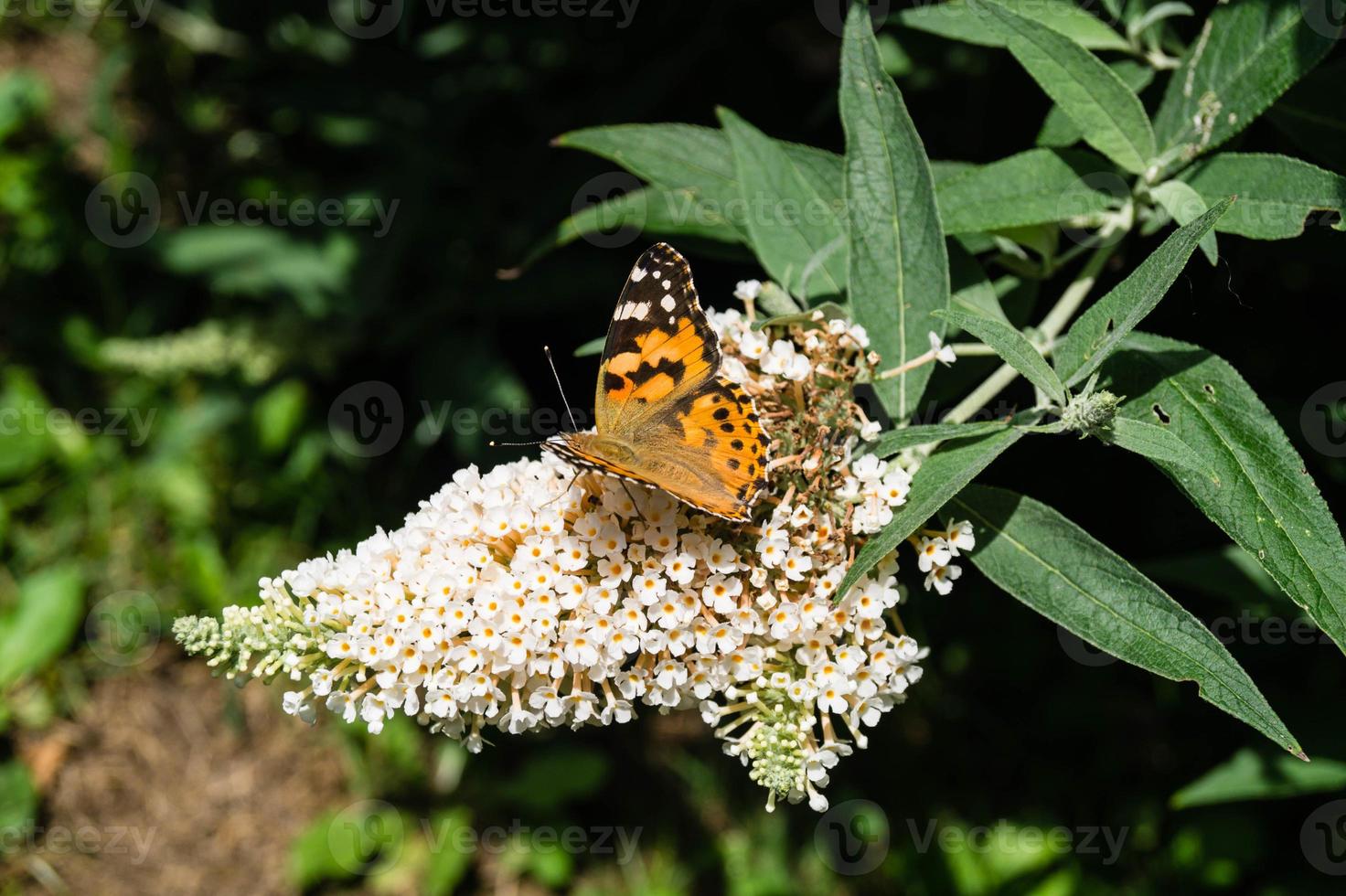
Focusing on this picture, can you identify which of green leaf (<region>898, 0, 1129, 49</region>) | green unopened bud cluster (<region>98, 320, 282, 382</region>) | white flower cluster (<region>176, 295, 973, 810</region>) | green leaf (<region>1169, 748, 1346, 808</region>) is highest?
green leaf (<region>898, 0, 1129, 49</region>)

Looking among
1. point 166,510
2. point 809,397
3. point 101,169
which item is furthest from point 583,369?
point 101,169

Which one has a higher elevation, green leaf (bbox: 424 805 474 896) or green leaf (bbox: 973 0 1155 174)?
green leaf (bbox: 973 0 1155 174)

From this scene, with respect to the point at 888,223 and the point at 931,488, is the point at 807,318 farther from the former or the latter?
the point at 931,488

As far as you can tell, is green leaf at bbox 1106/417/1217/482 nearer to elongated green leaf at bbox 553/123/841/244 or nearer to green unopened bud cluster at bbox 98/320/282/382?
elongated green leaf at bbox 553/123/841/244

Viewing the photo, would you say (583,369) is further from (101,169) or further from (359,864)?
(101,169)

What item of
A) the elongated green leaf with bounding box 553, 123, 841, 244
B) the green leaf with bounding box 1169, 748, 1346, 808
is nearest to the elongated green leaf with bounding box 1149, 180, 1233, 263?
the elongated green leaf with bounding box 553, 123, 841, 244

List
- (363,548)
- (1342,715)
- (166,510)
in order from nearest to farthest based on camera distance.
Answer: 1. (363,548)
2. (1342,715)
3. (166,510)

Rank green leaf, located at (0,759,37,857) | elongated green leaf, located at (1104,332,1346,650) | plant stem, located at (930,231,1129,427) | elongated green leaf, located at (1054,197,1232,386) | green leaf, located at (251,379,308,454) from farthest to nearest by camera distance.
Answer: green leaf, located at (251,379,308,454), green leaf, located at (0,759,37,857), plant stem, located at (930,231,1129,427), elongated green leaf, located at (1104,332,1346,650), elongated green leaf, located at (1054,197,1232,386)

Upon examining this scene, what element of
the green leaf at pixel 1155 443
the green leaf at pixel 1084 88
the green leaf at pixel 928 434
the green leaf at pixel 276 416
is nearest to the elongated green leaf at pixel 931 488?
the green leaf at pixel 928 434
